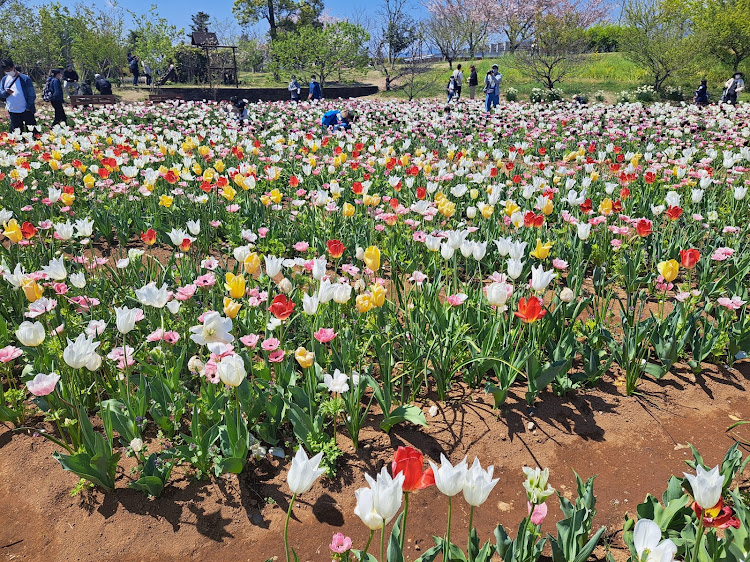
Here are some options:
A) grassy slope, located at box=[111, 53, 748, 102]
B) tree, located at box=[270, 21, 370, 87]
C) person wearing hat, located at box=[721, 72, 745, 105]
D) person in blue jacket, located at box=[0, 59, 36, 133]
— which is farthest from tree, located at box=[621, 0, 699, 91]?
person in blue jacket, located at box=[0, 59, 36, 133]

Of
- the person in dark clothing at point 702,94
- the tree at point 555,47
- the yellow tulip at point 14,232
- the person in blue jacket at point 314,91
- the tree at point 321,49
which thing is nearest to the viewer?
the yellow tulip at point 14,232

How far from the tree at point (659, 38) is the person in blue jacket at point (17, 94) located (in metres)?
22.3

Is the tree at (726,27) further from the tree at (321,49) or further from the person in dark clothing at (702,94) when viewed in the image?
the tree at (321,49)

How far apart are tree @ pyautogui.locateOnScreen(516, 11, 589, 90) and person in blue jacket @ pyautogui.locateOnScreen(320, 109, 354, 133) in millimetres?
14195

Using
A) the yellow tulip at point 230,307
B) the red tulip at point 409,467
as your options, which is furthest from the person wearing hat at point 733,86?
the red tulip at point 409,467

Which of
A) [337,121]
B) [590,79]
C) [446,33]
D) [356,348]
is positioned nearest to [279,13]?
[446,33]

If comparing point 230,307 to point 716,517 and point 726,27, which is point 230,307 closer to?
point 716,517

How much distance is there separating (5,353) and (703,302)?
4.45m

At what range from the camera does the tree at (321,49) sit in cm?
2459

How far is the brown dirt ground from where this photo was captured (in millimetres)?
2256

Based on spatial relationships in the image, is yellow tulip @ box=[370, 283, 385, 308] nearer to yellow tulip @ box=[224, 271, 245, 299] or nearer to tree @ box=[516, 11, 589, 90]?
yellow tulip @ box=[224, 271, 245, 299]

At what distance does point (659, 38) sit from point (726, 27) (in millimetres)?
6415

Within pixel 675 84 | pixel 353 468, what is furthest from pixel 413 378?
pixel 675 84

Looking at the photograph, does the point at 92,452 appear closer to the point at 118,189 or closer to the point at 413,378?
the point at 413,378
